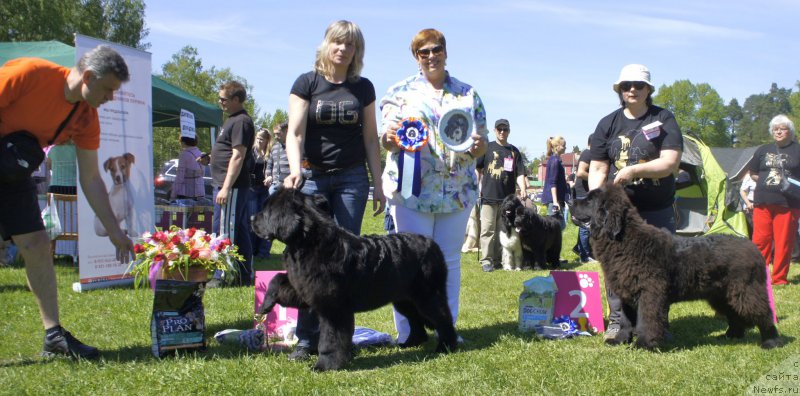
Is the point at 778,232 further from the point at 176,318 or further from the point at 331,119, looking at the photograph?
the point at 176,318

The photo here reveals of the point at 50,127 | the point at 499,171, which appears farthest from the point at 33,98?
the point at 499,171

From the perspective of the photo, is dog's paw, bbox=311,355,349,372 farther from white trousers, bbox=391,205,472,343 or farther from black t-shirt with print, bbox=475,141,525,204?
black t-shirt with print, bbox=475,141,525,204

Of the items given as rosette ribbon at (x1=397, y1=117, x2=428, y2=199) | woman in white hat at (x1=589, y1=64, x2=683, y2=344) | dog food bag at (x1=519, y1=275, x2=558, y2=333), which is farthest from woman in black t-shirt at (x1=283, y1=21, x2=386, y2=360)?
woman in white hat at (x1=589, y1=64, x2=683, y2=344)

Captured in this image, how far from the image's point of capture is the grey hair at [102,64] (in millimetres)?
3602

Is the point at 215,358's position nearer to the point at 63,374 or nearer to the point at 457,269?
the point at 63,374

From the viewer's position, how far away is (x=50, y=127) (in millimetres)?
3777

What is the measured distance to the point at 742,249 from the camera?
14.8 feet

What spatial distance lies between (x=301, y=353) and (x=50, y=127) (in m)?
2.11

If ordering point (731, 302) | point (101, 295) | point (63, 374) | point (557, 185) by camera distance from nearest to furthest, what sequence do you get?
point (63, 374) → point (731, 302) → point (101, 295) → point (557, 185)

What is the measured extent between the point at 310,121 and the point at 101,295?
3.83 m

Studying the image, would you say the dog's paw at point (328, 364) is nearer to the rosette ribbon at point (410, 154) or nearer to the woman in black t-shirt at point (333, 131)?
the woman in black t-shirt at point (333, 131)

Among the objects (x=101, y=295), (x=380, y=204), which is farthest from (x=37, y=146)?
(x=101, y=295)

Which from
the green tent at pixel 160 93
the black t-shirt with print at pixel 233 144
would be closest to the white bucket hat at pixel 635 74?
the black t-shirt with print at pixel 233 144

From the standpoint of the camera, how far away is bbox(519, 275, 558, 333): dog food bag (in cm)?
500
